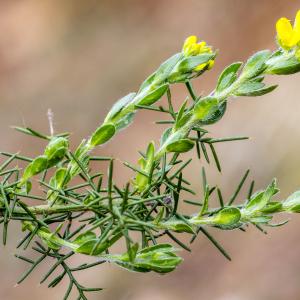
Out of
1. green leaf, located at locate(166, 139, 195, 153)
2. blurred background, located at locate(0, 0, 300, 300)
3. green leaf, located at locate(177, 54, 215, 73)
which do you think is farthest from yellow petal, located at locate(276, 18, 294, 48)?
blurred background, located at locate(0, 0, 300, 300)

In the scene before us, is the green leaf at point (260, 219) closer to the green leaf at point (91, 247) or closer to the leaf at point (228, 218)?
the leaf at point (228, 218)

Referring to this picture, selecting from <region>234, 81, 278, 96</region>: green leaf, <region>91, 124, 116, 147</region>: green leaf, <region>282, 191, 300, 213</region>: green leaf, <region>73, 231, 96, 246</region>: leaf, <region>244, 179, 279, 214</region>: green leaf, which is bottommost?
<region>282, 191, 300, 213</region>: green leaf

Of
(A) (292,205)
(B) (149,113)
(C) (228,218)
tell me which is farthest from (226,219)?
(B) (149,113)

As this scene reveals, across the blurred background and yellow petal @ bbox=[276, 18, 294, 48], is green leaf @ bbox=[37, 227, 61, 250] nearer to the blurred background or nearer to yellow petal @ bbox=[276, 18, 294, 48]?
yellow petal @ bbox=[276, 18, 294, 48]

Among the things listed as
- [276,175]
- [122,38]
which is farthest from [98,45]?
[276,175]

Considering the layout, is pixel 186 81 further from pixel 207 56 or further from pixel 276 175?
pixel 276 175
